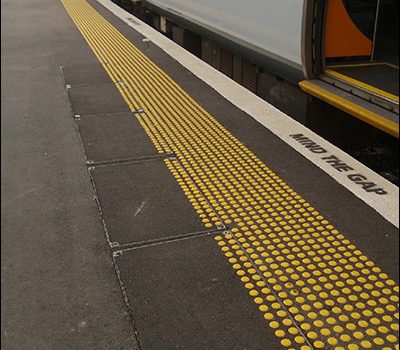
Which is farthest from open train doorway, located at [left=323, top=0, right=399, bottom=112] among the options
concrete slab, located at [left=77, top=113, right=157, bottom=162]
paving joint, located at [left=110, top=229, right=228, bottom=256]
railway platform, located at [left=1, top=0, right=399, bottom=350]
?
paving joint, located at [left=110, top=229, right=228, bottom=256]

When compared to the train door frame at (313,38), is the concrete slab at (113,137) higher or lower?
lower

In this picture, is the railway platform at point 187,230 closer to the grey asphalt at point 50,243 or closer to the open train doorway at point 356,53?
the grey asphalt at point 50,243

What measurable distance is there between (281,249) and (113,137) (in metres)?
2.01

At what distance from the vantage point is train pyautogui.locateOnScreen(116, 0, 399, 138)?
401 cm

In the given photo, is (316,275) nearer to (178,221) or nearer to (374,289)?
(374,289)

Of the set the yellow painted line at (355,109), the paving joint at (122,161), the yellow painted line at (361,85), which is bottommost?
the paving joint at (122,161)

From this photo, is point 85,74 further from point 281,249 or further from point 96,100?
point 281,249

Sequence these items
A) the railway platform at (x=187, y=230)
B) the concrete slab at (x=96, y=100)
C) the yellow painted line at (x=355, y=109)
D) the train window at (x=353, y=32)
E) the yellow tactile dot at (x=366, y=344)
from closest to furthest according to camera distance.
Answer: the yellow tactile dot at (x=366, y=344)
the railway platform at (x=187, y=230)
the yellow painted line at (x=355, y=109)
the train window at (x=353, y=32)
the concrete slab at (x=96, y=100)

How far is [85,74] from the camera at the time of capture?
20.1 feet

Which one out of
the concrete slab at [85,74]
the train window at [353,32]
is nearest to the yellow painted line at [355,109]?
the train window at [353,32]

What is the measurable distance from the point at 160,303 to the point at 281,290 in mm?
576

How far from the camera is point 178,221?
296 cm

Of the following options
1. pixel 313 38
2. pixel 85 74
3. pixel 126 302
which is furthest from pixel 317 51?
pixel 85 74

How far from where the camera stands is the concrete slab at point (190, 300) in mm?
2107
